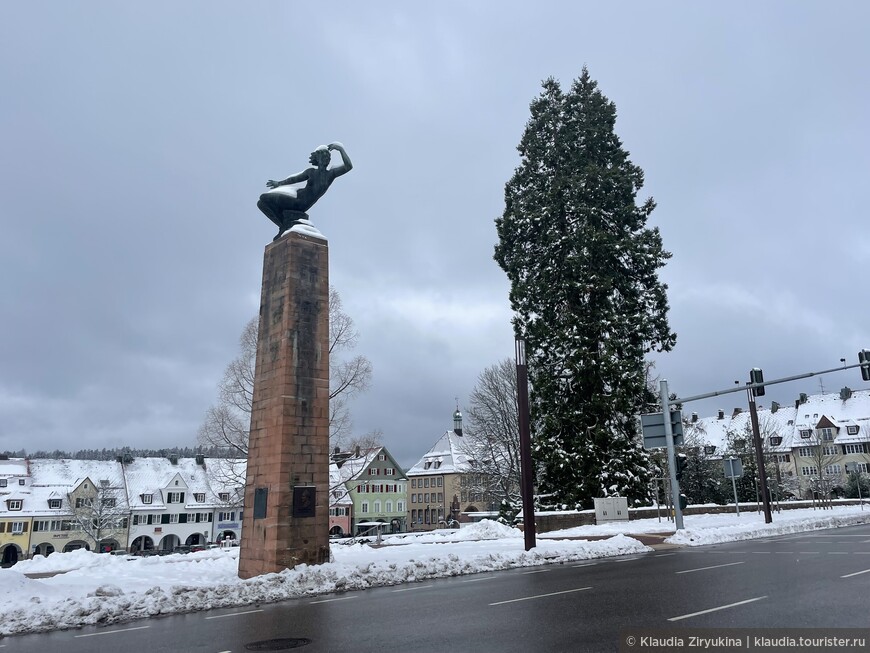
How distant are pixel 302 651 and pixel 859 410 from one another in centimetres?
9385

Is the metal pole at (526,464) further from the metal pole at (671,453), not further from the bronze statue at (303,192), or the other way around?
the bronze statue at (303,192)

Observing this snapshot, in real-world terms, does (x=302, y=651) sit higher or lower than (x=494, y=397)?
lower

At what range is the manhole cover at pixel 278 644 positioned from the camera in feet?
26.2

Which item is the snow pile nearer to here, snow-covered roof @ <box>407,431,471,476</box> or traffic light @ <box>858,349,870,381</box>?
traffic light @ <box>858,349,870,381</box>

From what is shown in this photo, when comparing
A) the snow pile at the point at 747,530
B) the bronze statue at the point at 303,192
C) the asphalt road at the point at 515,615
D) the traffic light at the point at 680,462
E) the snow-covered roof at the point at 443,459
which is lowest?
the snow pile at the point at 747,530

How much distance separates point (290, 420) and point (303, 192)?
20.7 feet

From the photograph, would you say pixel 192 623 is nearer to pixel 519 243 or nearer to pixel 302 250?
pixel 302 250

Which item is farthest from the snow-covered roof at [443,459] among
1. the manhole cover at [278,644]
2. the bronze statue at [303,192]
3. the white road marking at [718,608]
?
the manhole cover at [278,644]

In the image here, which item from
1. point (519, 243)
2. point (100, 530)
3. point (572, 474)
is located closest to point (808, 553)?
point (572, 474)

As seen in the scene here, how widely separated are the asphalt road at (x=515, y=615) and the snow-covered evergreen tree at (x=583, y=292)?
18.5 m

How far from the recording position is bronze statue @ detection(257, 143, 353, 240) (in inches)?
699

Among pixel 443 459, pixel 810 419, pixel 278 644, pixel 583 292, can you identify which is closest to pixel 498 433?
pixel 583 292

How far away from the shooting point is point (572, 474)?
107 feet

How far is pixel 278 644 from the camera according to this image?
8211 millimetres
